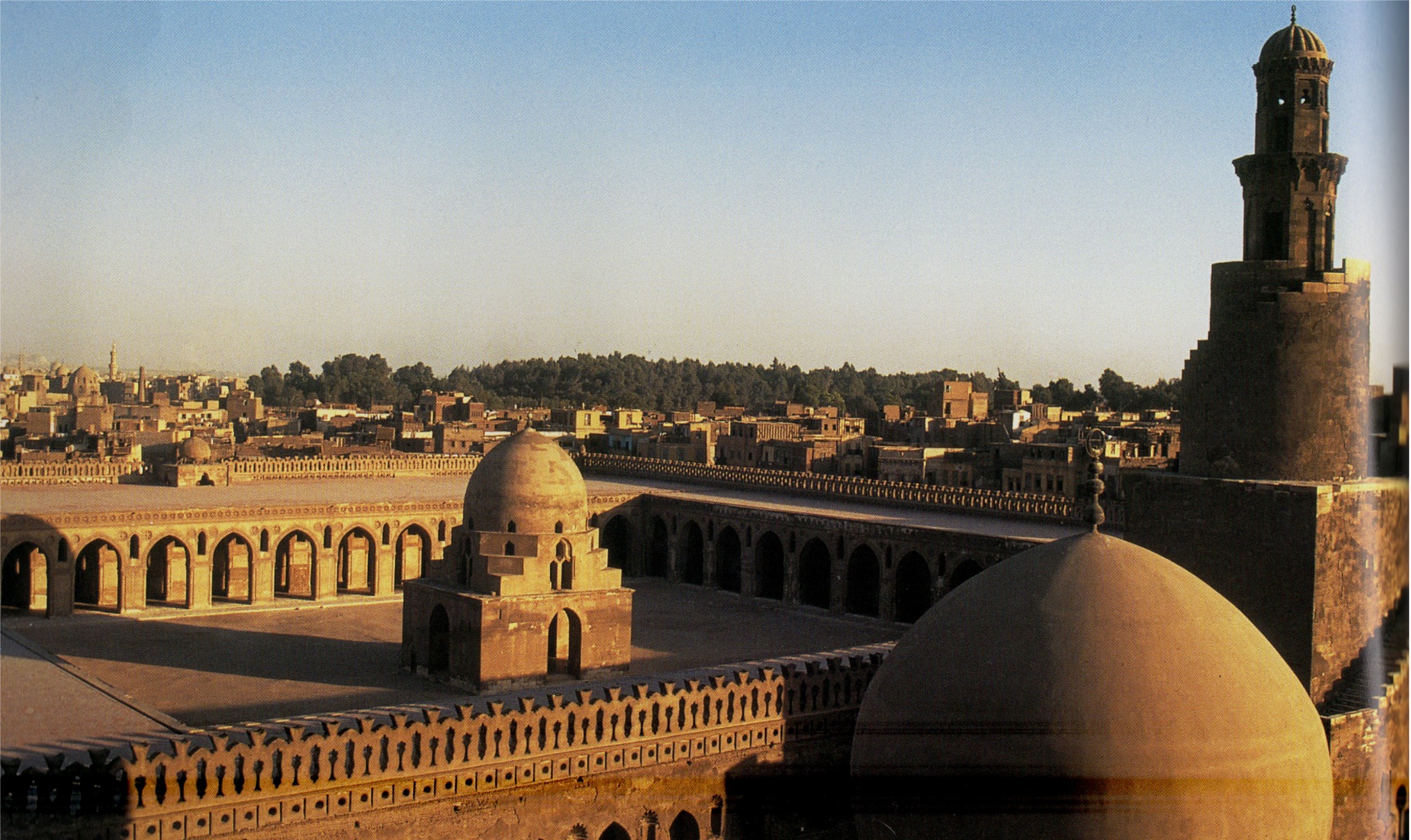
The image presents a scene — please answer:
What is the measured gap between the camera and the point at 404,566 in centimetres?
2873

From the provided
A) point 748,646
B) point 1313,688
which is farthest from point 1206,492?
point 748,646

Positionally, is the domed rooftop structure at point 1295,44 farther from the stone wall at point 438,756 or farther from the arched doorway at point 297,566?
the arched doorway at point 297,566

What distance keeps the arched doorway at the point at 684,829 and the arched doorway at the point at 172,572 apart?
14.9 metres

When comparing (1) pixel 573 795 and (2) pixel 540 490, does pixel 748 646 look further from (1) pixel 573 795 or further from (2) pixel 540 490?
(1) pixel 573 795

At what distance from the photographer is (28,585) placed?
24016 mm

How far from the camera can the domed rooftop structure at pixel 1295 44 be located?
44.5 feet

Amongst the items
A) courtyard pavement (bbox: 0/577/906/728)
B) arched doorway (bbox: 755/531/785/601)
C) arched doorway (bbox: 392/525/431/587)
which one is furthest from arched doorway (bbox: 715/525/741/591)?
arched doorway (bbox: 392/525/431/587)

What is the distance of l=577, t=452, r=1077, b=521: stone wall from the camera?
2611cm

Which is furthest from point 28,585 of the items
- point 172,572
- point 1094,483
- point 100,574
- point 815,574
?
point 1094,483

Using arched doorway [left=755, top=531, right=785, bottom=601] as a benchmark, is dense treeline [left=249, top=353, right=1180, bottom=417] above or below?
above

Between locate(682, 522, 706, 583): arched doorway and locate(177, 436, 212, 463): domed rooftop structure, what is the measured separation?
1195cm

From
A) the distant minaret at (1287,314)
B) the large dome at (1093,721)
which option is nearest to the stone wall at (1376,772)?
the large dome at (1093,721)

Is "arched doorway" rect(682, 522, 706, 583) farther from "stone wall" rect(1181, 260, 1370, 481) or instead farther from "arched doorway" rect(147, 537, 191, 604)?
"stone wall" rect(1181, 260, 1370, 481)

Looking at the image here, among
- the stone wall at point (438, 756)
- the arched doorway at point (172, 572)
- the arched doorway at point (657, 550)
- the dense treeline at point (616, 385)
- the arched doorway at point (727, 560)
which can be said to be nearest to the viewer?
the stone wall at point (438, 756)
